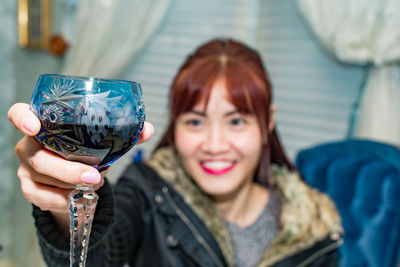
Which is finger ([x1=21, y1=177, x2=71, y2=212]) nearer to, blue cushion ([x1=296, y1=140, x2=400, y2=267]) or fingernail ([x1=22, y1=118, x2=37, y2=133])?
fingernail ([x1=22, y1=118, x2=37, y2=133])

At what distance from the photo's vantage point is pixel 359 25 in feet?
7.09

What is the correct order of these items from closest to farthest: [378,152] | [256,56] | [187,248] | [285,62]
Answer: [187,248] < [256,56] < [378,152] < [285,62]

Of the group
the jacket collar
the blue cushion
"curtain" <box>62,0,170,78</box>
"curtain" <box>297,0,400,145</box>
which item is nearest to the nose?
A: the jacket collar

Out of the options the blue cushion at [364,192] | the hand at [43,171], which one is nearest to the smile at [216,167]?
the blue cushion at [364,192]

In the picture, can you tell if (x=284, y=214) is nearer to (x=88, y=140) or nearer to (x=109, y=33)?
(x=88, y=140)

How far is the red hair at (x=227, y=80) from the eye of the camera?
1291 millimetres

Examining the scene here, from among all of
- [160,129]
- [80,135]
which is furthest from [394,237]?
[160,129]

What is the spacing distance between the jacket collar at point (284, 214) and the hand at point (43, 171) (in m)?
0.80

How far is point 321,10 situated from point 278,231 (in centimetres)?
137

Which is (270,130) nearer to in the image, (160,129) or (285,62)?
(285,62)

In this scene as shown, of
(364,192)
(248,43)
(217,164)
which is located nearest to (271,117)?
(217,164)

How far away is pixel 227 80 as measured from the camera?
1300 mm

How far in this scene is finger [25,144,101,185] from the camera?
498 mm

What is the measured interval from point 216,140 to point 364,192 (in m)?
0.63
